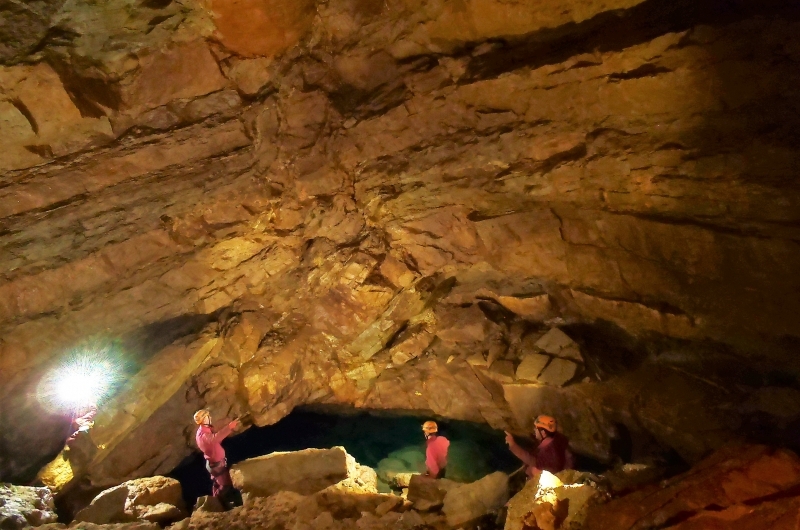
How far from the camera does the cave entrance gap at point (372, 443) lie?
7.61m

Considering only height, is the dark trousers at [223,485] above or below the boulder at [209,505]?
below

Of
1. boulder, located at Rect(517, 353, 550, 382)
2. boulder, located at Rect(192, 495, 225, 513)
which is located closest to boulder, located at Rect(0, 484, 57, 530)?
boulder, located at Rect(192, 495, 225, 513)

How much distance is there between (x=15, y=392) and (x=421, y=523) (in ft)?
18.2

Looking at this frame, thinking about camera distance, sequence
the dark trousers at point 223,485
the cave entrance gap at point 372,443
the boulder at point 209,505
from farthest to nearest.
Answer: the cave entrance gap at point 372,443
the dark trousers at point 223,485
the boulder at point 209,505

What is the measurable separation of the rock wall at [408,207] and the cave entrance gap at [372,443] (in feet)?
1.37

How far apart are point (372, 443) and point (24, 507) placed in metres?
4.66

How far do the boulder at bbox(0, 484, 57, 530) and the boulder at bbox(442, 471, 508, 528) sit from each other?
467 cm

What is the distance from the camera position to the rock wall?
5.25 metres

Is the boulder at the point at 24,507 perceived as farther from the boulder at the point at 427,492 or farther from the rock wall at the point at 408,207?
the boulder at the point at 427,492

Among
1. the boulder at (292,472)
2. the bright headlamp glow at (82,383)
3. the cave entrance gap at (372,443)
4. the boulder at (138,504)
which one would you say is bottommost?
the cave entrance gap at (372,443)

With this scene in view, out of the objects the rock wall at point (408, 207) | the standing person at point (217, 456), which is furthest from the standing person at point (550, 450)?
the standing person at point (217, 456)

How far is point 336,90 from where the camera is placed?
290 inches

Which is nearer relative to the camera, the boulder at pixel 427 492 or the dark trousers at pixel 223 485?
the boulder at pixel 427 492

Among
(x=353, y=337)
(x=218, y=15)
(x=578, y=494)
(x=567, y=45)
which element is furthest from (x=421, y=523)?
(x=218, y=15)
